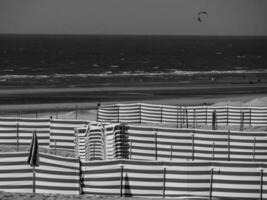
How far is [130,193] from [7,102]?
33797 millimetres

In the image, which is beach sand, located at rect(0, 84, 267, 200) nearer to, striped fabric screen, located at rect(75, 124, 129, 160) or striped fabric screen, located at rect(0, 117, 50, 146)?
striped fabric screen, located at rect(0, 117, 50, 146)

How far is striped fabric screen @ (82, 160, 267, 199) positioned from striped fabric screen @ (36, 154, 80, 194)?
30 cm

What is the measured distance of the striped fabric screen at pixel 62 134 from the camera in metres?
24.3

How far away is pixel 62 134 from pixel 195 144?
19.0 ft

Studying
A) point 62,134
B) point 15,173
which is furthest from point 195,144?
point 15,173

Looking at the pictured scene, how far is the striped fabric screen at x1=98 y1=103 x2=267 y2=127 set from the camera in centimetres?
3081

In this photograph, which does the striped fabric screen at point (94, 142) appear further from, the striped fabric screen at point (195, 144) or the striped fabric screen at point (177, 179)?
the striped fabric screen at point (177, 179)

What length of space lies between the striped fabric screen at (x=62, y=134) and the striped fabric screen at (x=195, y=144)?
10.8 feet

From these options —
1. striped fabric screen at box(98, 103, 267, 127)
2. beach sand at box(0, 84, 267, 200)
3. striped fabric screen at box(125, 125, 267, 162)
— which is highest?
beach sand at box(0, 84, 267, 200)

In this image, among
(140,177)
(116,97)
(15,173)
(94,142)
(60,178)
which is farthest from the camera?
(116,97)

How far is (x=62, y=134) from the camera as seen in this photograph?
24312mm

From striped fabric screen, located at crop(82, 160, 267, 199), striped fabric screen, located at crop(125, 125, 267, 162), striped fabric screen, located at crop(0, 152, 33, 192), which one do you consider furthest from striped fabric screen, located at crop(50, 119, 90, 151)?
striped fabric screen, located at crop(82, 160, 267, 199)

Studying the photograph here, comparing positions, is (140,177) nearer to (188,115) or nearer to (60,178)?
(60,178)

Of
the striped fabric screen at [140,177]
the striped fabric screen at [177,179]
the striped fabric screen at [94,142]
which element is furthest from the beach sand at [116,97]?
the striped fabric screen at [177,179]
